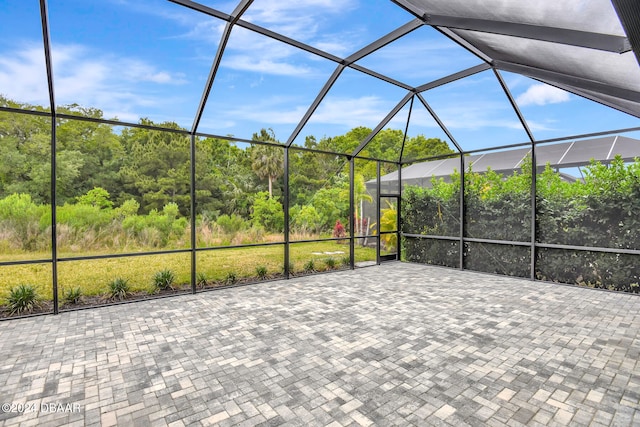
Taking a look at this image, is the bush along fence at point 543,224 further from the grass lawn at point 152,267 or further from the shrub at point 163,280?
the shrub at point 163,280

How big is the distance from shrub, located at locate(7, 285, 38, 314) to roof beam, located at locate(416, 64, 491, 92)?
785 centimetres

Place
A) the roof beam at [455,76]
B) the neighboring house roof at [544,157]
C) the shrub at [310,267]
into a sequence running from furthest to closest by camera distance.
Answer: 1. the shrub at [310,267]
2. the neighboring house roof at [544,157]
3. the roof beam at [455,76]

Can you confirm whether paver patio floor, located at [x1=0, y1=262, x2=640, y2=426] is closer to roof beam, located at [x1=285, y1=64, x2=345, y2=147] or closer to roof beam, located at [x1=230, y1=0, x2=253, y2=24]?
roof beam, located at [x1=285, y1=64, x2=345, y2=147]

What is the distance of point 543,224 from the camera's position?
22.5 ft

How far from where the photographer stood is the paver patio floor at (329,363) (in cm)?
244

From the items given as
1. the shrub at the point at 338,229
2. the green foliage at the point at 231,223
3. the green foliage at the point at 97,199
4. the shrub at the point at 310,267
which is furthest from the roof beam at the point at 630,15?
the green foliage at the point at 97,199

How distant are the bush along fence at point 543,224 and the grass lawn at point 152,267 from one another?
2.13 metres

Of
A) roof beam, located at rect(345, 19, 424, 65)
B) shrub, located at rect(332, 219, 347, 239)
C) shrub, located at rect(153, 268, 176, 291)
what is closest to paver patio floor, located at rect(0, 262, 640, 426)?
shrub, located at rect(153, 268, 176, 291)

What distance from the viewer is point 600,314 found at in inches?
186

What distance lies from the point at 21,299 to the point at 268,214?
695cm

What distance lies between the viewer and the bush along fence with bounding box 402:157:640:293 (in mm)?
5938

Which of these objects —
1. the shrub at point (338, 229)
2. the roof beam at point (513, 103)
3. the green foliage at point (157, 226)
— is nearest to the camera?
the roof beam at point (513, 103)

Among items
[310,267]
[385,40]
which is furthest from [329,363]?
[310,267]

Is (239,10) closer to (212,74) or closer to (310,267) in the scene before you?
(212,74)
